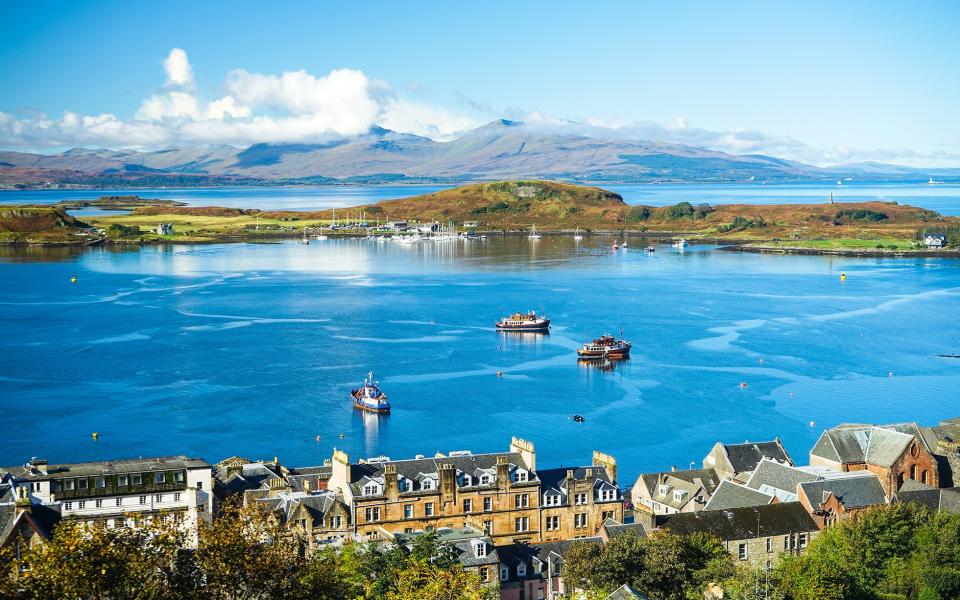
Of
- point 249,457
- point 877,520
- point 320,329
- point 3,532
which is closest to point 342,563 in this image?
point 3,532

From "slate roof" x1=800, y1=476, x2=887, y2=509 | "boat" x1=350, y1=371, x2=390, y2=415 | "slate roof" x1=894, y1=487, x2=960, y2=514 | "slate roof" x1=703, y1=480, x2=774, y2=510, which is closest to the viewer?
"slate roof" x1=800, y1=476, x2=887, y2=509

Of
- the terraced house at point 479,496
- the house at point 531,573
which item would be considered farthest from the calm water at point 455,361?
the house at point 531,573

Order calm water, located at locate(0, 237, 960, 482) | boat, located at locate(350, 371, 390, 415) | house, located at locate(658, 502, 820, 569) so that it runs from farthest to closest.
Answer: boat, located at locate(350, 371, 390, 415) < calm water, located at locate(0, 237, 960, 482) < house, located at locate(658, 502, 820, 569)

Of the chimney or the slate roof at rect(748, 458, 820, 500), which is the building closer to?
the chimney

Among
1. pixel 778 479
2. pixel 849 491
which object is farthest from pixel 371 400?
pixel 849 491

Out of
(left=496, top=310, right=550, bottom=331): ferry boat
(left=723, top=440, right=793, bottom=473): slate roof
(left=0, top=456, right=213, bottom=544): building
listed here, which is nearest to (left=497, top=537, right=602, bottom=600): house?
(left=0, top=456, right=213, bottom=544): building

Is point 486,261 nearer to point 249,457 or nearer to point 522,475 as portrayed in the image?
point 249,457
